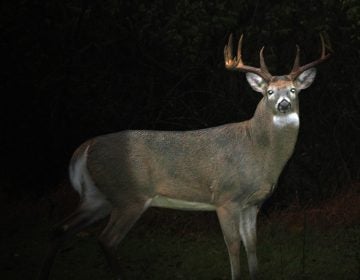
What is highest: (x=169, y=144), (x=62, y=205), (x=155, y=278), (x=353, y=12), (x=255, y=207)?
(x=353, y=12)

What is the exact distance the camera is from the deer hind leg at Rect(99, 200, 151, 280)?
329 inches

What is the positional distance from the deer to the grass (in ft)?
1.96


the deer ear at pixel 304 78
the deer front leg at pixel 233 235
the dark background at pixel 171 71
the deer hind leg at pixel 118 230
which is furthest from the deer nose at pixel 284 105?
the dark background at pixel 171 71

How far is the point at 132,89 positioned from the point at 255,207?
15.4ft

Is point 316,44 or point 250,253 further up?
point 316,44

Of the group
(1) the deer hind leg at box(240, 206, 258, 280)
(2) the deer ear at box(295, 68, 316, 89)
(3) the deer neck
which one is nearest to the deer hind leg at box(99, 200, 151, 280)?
(1) the deer hind leg at box(240, 206, 258, 280)

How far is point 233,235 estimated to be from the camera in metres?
8.23

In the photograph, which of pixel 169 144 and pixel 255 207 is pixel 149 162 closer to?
pixel 169 144

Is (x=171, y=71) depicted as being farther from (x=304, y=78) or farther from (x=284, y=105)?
(x=284, y=105)

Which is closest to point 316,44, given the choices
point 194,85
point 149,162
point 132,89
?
point 194,85

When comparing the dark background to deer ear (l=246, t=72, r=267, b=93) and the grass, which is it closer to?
the grass

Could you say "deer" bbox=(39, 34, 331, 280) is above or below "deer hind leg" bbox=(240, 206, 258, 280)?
above

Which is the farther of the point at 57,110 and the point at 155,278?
the point at 57,110

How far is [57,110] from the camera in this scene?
41.8 ft
